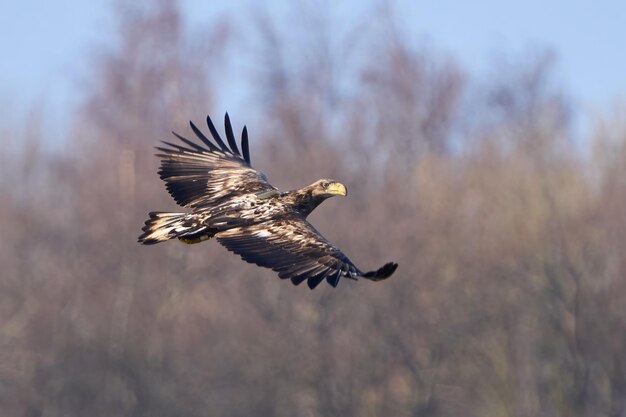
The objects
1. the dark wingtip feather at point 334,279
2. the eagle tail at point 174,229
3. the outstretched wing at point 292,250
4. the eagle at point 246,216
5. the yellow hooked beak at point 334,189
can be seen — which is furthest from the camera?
the yellow hooked beak at point 334,189

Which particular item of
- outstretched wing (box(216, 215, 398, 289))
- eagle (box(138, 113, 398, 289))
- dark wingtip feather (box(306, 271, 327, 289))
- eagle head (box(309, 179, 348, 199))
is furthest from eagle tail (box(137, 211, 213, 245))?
dark wingtip feather (box(306, 271, 327, 289))

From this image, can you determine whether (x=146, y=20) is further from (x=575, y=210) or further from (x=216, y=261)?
(x=575, y=210)

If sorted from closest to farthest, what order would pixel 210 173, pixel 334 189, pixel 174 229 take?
pixel 174 229 → pixel 334 189 → pixel 210 173

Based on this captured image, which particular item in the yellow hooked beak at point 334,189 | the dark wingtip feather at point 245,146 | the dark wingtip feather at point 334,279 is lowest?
the dark wingtip feather at point 334,279

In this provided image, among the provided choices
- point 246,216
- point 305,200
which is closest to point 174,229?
point 246,216

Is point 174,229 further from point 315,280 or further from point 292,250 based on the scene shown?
point 315,280

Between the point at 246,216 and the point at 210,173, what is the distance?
146 cm

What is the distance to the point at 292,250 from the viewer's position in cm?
1498

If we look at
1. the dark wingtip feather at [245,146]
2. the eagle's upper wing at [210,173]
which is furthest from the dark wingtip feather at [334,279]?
the dark wingtip feather at [245,146]

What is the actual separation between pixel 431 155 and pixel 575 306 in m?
7.68

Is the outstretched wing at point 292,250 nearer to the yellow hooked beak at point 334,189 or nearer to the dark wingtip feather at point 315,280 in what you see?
the dark wingtip feather at point 315,280

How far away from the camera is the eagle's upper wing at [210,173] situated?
655 inches

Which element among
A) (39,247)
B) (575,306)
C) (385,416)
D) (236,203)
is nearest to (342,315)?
(385,416)

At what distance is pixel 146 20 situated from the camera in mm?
43469
